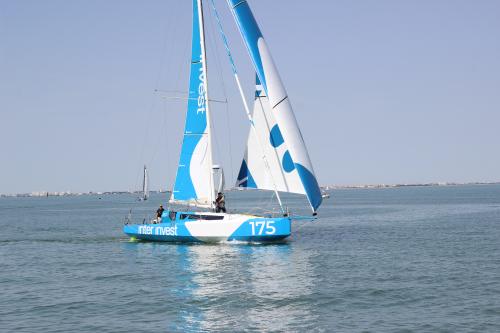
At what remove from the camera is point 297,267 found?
2809 centimetres

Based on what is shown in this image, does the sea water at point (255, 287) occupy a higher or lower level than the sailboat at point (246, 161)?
lower

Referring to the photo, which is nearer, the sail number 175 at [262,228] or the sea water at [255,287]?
the sea water at [255,287]

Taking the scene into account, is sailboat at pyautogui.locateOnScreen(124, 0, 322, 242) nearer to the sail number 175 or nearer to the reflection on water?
the sail number 175

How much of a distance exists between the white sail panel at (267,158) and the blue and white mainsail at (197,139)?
242 cm

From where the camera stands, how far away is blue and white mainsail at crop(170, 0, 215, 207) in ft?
122

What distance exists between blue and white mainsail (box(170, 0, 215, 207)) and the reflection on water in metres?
4.30

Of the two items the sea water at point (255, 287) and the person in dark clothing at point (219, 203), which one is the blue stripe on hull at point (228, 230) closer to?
the sea water at point (255, 287)

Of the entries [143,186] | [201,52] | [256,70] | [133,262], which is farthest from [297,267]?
[143,186]

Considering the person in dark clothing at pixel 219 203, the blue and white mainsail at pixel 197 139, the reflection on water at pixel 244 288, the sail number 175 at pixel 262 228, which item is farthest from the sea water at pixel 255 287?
the blue and white mainsail at pixel 197 139

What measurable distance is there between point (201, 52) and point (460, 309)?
76.3ft

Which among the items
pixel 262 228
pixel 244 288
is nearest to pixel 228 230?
pixel 262 228

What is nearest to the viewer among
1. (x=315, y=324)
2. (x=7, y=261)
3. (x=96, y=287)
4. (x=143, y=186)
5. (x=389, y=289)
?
(x=315, y=324)

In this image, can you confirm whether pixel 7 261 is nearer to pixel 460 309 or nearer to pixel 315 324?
pixel 315 324

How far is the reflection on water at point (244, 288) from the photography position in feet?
60.7
